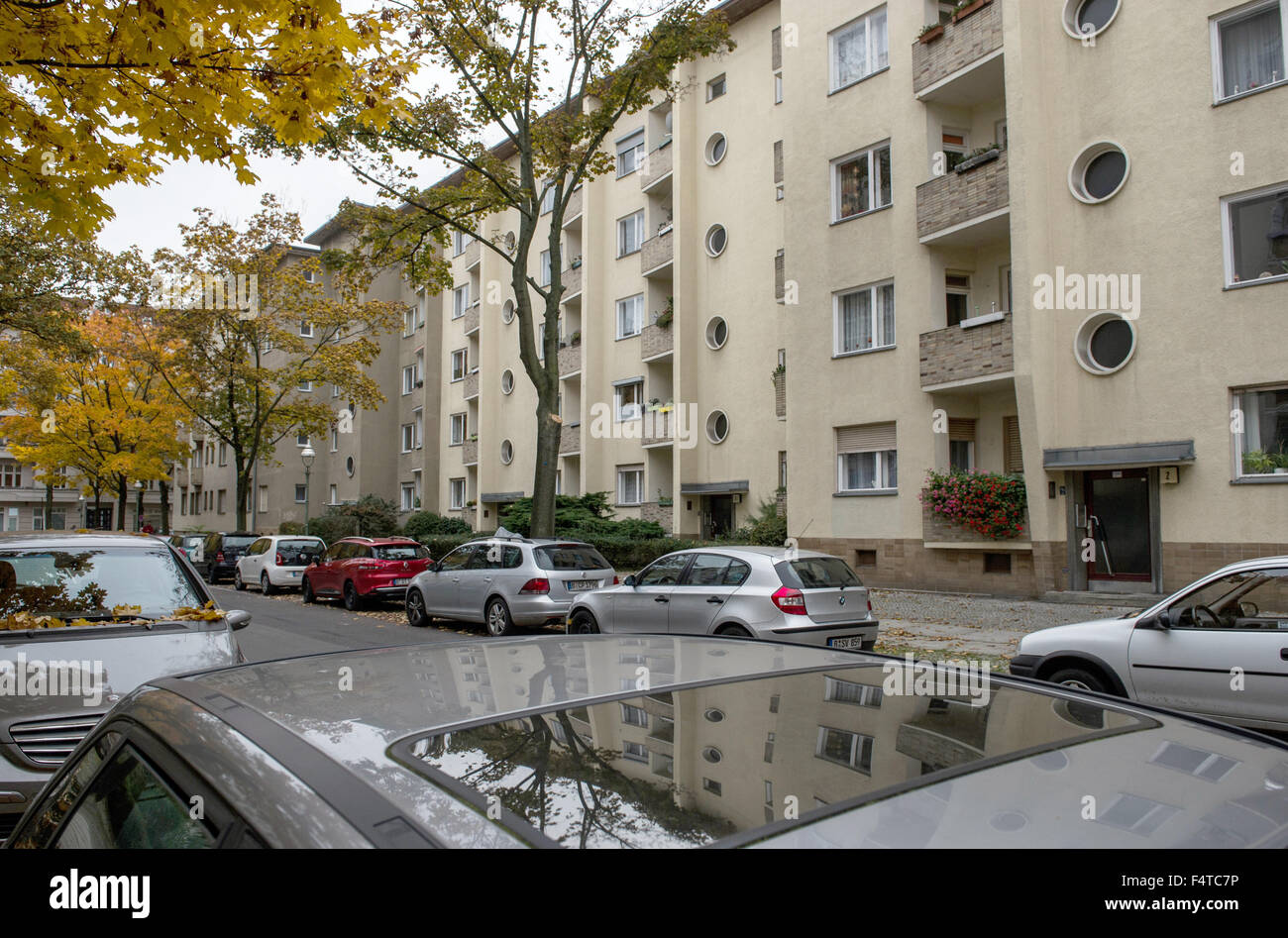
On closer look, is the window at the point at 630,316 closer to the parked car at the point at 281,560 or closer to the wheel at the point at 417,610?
the parked car at the point at 281,560

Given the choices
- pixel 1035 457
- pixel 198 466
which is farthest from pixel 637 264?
pixel 198 466

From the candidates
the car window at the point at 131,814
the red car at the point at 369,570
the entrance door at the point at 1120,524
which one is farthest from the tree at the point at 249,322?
the car window at the point at 131,814

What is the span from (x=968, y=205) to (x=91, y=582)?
Answer: 16756mm

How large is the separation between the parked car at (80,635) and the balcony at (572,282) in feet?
86.5

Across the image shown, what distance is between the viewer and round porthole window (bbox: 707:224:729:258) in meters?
26.8

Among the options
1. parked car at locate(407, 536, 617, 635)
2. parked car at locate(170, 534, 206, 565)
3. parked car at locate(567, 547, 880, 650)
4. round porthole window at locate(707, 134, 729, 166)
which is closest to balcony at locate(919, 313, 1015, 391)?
parked car at locate(407, 536, 617, 635)

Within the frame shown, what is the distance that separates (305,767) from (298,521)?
47927mm

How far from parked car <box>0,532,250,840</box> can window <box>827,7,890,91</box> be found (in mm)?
18994

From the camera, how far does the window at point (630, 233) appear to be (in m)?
30.0

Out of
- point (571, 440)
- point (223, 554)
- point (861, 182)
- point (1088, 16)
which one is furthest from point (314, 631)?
point (1088, 16)

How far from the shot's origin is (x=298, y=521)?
A: 153 ft

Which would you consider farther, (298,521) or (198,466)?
(198,466)

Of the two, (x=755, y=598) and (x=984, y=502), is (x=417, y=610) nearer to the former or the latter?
(x=755, y=598)

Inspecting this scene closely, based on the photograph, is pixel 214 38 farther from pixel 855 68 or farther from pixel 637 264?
pixel 637 264
